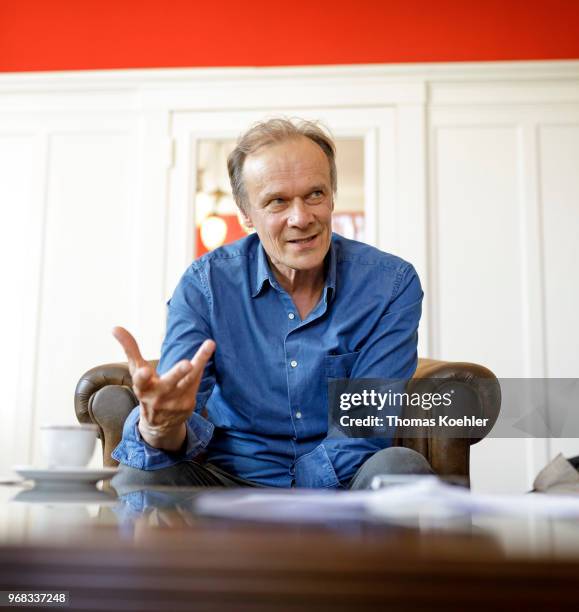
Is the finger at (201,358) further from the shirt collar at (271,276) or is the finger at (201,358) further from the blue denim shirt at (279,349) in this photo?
the shirt collar at (271,276)

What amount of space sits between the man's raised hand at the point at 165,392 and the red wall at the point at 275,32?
2.78 metres

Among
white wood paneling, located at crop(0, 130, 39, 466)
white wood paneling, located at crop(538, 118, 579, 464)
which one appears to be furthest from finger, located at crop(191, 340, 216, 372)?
white wood paneling, located at crop(0, 130, 39, 466)

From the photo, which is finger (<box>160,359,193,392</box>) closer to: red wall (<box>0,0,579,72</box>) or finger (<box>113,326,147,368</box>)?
finger (<box>113,326,147,368</box>)

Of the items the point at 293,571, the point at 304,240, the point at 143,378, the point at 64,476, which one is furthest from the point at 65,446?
the point at 304,240

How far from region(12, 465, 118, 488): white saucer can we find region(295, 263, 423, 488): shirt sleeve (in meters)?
0.65

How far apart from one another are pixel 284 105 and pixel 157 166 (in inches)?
26.6

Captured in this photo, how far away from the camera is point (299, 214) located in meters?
1.66

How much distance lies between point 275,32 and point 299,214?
2381 mm

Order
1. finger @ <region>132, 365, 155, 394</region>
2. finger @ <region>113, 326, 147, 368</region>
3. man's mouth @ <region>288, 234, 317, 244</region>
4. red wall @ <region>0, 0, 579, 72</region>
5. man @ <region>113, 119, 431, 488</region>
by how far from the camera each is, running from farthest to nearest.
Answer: red wall @ <region>0, 0, 579, 72</region> < man's mouth @ <region>288, 234, 317, 244</region> < man @ <region>113, 119, 431, 488</region> < finger @ <region>113, 326, 147, 368</region> < finger @ <region>132, 365, 155, 394</region>

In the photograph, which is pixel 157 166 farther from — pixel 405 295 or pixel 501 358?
pixel 405 295

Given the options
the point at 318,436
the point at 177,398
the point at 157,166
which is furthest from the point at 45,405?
the point at 177,398

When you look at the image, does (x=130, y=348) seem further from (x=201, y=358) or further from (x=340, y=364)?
(x=340, y=364)

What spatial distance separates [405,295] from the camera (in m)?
1.70

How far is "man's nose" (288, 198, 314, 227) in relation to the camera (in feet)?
5.42
